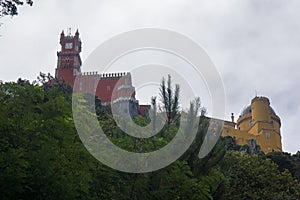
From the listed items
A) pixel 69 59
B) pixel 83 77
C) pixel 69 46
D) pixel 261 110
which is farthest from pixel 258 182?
pixel 69 46

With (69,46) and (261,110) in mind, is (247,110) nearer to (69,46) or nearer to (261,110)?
(261,110)

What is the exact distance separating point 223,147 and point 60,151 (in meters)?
6.23

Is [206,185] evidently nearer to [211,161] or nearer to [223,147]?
[211,161]

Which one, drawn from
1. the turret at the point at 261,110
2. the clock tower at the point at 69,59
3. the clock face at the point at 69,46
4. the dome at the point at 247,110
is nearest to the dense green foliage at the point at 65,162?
the clock tower at the point at 69,59

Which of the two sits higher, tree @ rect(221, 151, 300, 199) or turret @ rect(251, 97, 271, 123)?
turret @ rect(251, 97, 271, 123)

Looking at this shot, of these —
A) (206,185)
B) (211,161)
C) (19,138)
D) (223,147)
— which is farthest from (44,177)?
(223,147)

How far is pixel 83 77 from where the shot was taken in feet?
175

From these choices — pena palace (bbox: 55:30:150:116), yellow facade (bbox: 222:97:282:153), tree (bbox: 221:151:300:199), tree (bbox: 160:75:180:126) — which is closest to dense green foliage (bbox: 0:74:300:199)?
tree (bbox: 160:75:180:126)

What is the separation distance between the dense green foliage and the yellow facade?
4384cm

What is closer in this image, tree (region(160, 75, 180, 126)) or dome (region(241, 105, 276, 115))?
tree (region(160, 75, 180, 126))

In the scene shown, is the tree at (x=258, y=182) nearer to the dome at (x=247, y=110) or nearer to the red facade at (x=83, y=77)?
the red facade at (x=83, y=77)

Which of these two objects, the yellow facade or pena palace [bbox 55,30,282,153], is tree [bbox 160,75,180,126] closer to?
pena palace [bbox 55,30,282,153]

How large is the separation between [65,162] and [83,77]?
145 ft

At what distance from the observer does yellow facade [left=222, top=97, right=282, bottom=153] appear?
188 feet
